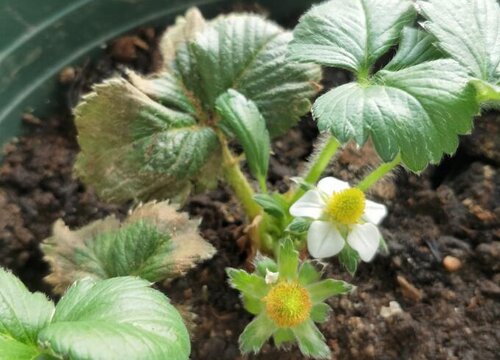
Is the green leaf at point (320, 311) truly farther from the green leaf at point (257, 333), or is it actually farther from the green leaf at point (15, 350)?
the green leaf at point (15, 350)

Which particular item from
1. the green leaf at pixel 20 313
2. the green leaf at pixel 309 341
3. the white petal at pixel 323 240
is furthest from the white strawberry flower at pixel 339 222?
the green leaf at pixel 20 313

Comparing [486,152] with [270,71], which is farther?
[486,152]

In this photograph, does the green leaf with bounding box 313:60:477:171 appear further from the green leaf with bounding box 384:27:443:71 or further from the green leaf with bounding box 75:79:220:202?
the green leaf with bounding box 75:79:220:202

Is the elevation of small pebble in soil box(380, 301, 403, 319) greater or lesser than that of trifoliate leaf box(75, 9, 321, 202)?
lesser

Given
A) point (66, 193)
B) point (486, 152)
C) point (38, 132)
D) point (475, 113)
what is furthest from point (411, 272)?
Answer: point (38, 132)

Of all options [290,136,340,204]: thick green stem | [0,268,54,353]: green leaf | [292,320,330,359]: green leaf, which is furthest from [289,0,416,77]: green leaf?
[0,268,54,353]: green leaf

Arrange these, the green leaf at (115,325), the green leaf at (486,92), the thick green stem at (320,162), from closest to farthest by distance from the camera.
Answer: the green leaf at (115,325) < the green leaf at (486,92) < the thick green stem at (320,162)

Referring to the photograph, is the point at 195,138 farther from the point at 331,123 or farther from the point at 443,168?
the point at 443,168
